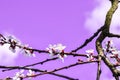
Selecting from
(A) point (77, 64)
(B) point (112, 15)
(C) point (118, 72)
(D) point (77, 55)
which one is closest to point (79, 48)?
(D) point (77, 55)

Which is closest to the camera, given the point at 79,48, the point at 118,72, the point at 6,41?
the point at 118,72

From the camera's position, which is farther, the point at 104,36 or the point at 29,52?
the point at 29,52

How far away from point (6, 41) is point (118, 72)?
200cm

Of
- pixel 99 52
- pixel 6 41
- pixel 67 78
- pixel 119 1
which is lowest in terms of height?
pixel 67 78

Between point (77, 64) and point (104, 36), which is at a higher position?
point (104, 36)

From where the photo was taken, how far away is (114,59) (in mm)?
5652

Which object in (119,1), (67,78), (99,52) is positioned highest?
(119,1)

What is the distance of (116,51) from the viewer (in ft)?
18.6

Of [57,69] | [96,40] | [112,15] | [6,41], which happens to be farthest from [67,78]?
[6,41]

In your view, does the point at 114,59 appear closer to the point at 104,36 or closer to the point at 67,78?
the point at 104,36

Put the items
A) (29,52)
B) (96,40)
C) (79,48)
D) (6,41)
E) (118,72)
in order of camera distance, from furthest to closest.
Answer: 1. (29,52)
2. (6,41)
3. (79,48)
4. (96,40)
5. (118,72)

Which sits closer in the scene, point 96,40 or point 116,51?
point 96,40

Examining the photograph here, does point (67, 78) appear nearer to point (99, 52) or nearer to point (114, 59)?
point (99, 52)

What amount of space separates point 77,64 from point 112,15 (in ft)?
3.36
